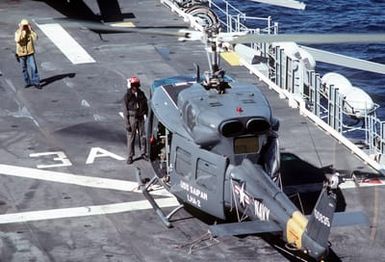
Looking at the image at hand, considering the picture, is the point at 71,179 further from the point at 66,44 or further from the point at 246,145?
the point at 66,44

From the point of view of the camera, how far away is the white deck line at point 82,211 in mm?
22312

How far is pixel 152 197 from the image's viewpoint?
23.2 m

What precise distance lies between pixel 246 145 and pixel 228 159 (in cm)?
49

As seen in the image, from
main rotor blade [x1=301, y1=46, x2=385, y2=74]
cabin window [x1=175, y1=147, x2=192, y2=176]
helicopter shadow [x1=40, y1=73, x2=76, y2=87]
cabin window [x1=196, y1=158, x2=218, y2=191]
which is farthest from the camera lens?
helicopter shadow [x1=40, y1=73, x2=76, y2=87]

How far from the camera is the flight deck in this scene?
20953 millimetres

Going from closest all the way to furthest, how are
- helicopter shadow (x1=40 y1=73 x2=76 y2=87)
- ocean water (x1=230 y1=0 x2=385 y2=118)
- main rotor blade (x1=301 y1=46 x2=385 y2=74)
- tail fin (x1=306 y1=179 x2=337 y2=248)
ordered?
tail fin (x1=306 y1=179 x2=337 y2=248)
main rotor blade (x1=301 y1=46 x2=385 y2=74)
helicopter shadow (x1=40 y1=73 x2=76 y2=87)
ocean water (x1=230 y1=0 x2=385 y2=118)

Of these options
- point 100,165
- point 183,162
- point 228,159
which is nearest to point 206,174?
point 228,159

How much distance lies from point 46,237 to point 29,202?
2.06 metres

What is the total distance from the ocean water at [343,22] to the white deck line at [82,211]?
24.0 m

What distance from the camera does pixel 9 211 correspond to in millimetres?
22625

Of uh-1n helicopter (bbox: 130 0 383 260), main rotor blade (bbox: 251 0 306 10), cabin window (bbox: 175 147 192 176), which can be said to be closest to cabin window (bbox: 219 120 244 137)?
uh-1n helicopter (bbox: 130 0 383 260)

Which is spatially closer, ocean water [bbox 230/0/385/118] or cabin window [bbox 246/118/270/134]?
cabin window [bbox 246/118/270/134]

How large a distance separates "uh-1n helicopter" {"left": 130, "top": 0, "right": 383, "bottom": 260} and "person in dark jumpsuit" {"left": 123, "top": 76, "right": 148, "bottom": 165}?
203 centimetres

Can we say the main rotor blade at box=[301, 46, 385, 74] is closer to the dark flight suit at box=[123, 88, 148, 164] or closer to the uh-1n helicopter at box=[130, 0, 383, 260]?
the uh-1n helicopter at box=[130, 0, 383, 260]
